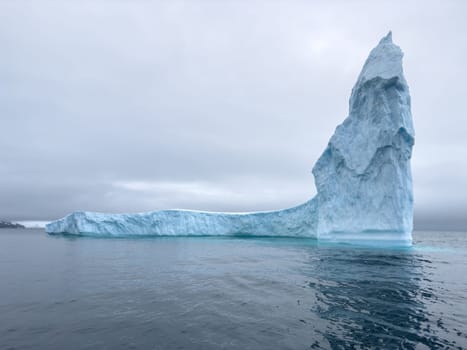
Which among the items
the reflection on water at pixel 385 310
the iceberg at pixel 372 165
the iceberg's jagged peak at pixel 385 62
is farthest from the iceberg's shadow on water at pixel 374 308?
the iceberg's jagged peak at pixel 385 62

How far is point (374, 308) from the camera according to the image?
25.1 ft

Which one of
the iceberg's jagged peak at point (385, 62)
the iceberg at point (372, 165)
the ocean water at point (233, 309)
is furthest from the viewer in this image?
the iceberg at point (372, 165)

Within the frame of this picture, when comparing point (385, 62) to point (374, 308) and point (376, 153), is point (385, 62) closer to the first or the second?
point (376, 153)

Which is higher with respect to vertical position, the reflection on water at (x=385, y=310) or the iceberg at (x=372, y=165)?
the iceberg at (x=372, y=165)

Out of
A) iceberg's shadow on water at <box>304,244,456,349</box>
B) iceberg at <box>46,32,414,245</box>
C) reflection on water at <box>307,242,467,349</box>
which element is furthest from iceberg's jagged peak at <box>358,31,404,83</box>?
reflection on water at <box>307,242,467,349</box>

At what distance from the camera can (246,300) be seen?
8.47m

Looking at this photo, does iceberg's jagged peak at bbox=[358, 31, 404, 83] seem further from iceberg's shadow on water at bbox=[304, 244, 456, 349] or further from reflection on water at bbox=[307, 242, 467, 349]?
reflection on water at bbox=[307, 242, 467, 349]

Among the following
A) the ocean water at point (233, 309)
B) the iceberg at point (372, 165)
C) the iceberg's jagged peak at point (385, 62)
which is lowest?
the ocean water at point (233, 309)

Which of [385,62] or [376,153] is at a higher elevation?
[385,62]

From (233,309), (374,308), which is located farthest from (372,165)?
(233,309)

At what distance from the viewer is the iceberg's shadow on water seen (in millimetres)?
5691

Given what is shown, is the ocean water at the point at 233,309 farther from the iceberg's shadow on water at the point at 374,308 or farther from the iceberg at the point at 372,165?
the iceberg at the point at 372,165

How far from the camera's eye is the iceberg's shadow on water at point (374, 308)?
18.7 feet

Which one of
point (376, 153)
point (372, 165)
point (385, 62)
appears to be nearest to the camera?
point (385, 62)
